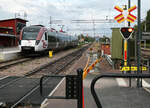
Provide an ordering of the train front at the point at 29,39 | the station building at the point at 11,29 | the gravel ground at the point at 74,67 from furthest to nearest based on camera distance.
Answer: the station building at the point at 11,29, the train front at the point at 29,39, the gravel ground at the point at 74,67

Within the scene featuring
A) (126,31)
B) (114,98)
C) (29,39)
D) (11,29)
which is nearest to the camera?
(114,98)

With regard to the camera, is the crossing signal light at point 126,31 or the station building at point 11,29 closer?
the crossing signal light at point 126,31

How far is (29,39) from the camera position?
19.3m

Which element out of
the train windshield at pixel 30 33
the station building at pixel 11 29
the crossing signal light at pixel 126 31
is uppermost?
the station building at pixel 11 29

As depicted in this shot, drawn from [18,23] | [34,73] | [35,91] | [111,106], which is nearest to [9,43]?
[18,23]

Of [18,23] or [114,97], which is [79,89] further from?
[18,23]

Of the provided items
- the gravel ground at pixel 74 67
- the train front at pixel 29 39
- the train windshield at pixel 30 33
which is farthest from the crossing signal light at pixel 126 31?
the train windshield at pixel 30 33

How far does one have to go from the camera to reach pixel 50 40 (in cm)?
2303

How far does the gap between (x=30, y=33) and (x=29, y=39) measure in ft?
2.29

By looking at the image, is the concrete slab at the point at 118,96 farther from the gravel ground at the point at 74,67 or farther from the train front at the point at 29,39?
the train front at the point at 29,39

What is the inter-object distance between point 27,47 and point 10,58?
2197 millimetres

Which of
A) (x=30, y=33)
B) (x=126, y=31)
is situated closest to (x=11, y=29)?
(x=30, y=33)

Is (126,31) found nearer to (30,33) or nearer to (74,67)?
(74,67)

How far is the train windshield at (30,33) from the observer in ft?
63.7
